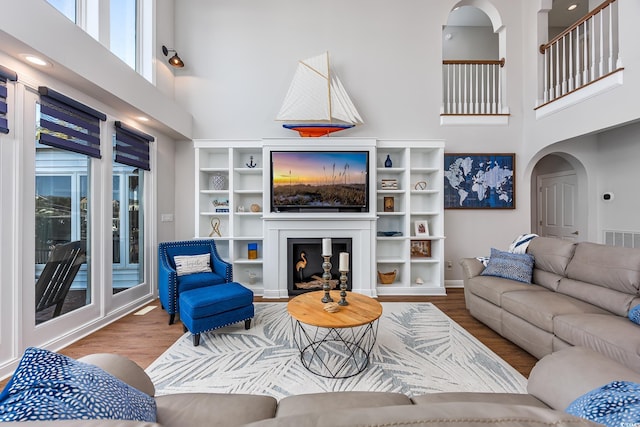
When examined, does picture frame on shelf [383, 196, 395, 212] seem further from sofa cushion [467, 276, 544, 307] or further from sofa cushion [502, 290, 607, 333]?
sofa cushion [502, 290, 607, 333]

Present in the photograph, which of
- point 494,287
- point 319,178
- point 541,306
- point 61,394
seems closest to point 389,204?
point 319,178

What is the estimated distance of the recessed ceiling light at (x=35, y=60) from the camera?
2.06m

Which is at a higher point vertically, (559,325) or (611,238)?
(611,238)

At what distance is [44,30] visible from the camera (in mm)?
2016

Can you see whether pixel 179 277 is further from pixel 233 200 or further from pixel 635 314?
pixel 635 314

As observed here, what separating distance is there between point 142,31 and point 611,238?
740cm

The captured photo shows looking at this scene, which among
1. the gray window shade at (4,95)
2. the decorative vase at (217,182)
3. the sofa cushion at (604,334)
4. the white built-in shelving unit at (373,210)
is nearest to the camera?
the sofa cushion at (604,334)

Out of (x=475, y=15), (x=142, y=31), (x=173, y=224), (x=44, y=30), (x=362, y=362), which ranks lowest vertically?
(x=362, y=362)

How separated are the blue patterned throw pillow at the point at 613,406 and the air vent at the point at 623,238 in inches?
178

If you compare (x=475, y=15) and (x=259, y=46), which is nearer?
(x=259, y=46)

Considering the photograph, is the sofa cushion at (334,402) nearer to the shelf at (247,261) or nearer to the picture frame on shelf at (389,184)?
the shelf at (247,261)

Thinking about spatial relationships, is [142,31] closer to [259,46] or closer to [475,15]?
[259,46]

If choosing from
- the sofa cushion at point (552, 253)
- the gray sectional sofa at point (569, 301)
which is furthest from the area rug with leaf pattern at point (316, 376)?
the sofa cushion at point (552, 253)

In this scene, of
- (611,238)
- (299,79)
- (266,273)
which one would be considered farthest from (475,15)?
(266,273)
